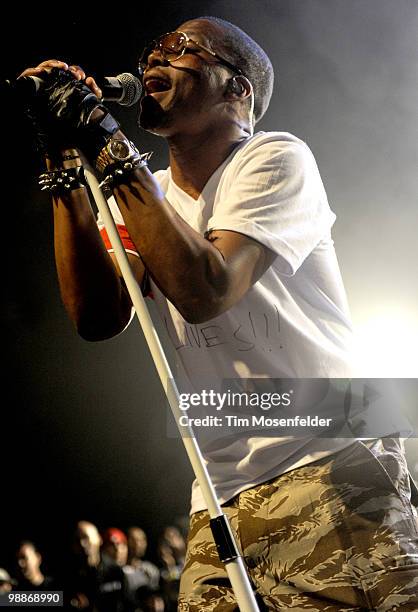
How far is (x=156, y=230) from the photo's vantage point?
4.16 ft

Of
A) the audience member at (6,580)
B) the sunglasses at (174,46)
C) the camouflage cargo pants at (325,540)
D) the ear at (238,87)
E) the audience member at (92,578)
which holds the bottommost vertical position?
the audience member at (92,578)

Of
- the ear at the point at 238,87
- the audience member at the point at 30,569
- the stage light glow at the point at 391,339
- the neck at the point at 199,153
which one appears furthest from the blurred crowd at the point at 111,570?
the ear at the point at 238,87

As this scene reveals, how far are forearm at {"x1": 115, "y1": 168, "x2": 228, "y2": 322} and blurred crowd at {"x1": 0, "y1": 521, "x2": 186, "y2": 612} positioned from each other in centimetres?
209

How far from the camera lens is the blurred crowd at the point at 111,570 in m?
3.19

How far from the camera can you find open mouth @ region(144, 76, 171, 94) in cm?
171

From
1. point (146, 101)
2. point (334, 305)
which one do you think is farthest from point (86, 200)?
point (334, 305)

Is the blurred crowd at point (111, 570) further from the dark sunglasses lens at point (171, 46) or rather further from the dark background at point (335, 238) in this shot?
the dark sunglasses lens at point (171, 46)

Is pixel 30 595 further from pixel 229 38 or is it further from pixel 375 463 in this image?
pixel 229 38

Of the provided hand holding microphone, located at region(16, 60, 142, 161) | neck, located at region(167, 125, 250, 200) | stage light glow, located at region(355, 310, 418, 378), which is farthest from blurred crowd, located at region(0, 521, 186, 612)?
hand holding microphone, located at region(16, 60, 142, 161)

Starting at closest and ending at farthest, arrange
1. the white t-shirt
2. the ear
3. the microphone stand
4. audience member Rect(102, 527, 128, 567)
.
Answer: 1. the microphone stand
2. the white t-shirt
3. the ear
4. audience member Rect(102, 527, 128, 567)

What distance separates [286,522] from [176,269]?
474 mm
